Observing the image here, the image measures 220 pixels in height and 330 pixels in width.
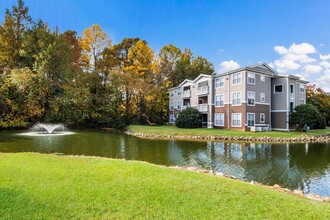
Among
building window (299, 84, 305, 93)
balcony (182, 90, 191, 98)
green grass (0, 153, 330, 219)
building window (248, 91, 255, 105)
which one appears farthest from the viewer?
balcony (182, 90, 191, 98)

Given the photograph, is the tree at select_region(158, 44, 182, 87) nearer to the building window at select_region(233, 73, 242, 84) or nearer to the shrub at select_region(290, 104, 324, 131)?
the building window at select_region(233, 73, 242, 84)

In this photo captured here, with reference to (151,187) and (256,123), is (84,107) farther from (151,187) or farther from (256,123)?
(151,187)

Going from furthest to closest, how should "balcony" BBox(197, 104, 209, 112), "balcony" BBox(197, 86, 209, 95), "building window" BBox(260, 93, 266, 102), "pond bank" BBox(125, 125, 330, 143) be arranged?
"balcony" BBox(197, 86, 209, 95) → "balcony" BBox(197, 104, 209, 112) → "building window" BBox(260, 93, 266, 102) → "pond bank" BBox(125, 125, 330, 143)

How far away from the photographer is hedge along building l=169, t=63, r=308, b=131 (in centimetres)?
2781

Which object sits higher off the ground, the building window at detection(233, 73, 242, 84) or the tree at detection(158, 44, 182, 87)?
the tree at detection(158, 44, 182, 87)

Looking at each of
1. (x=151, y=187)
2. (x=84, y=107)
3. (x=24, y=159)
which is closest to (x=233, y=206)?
(x=151, y=187)

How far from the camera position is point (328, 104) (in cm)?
3662

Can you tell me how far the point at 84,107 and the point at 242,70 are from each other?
79.0 ft

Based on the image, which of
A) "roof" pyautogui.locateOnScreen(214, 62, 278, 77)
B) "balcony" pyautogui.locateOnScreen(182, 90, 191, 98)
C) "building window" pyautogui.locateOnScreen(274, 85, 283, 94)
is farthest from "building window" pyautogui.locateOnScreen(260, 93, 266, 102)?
"balcony" pyautogui.locateOnScreen(182, 90, 191, 98)

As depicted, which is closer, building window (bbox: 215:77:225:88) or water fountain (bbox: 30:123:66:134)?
water fountain (bbox: 30:123:66:134)

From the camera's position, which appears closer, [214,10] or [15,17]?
[214,10]

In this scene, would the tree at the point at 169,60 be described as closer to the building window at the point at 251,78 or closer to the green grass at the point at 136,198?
the building window at the point at 251,78

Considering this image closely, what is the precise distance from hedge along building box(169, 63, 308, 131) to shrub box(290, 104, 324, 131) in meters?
1.30

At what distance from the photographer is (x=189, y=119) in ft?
104
